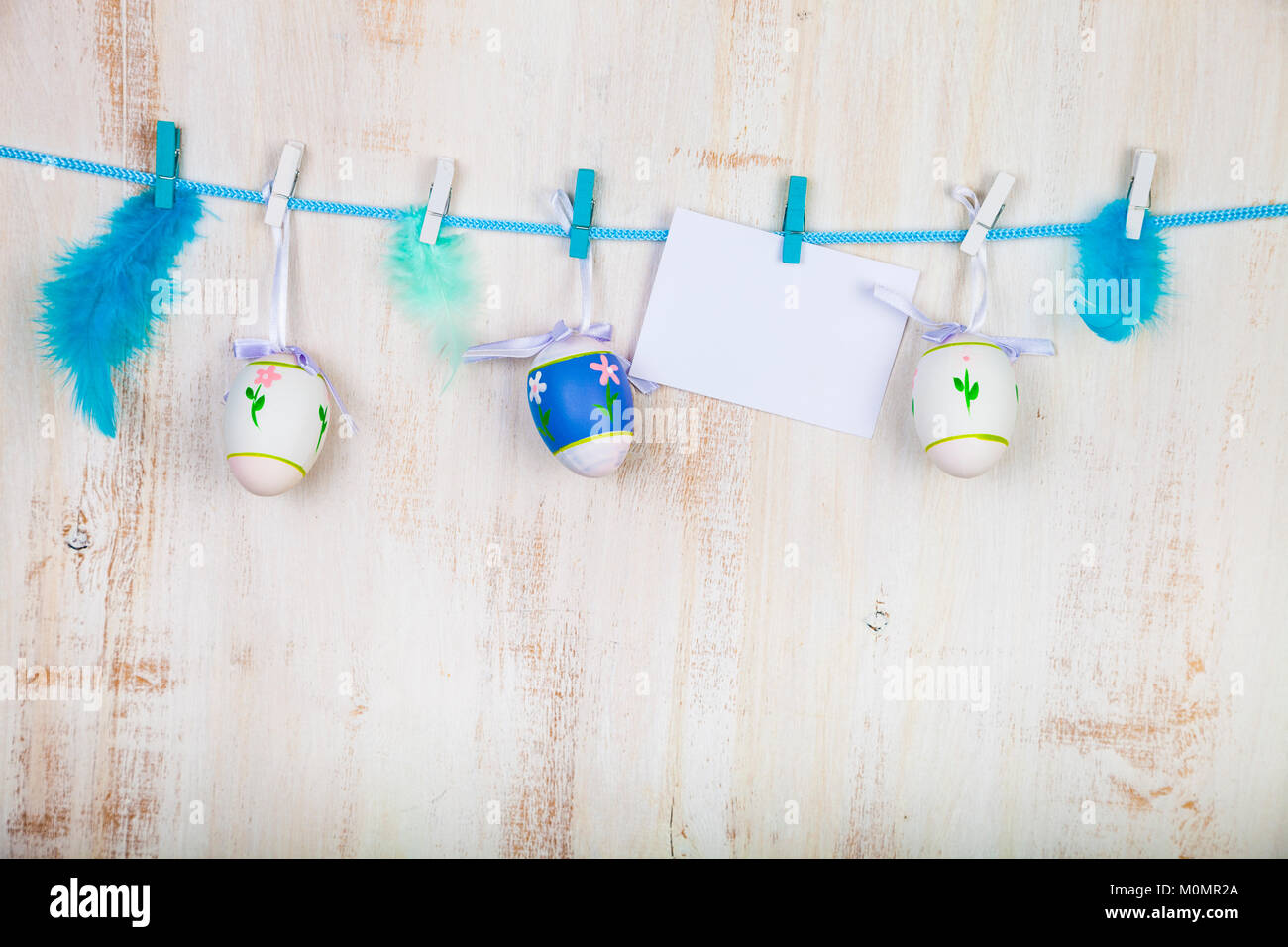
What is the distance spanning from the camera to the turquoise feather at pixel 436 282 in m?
0.92

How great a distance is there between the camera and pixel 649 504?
95cm

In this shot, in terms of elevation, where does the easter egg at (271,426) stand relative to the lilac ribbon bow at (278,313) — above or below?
below

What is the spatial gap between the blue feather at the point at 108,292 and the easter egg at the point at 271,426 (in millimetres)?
155

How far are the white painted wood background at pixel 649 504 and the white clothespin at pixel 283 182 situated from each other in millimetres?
21

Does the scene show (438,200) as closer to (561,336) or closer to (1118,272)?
(561,336)

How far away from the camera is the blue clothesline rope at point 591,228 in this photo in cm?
91

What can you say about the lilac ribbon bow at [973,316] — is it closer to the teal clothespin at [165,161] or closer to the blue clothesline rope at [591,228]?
the blue clothesline rope at [591,228]

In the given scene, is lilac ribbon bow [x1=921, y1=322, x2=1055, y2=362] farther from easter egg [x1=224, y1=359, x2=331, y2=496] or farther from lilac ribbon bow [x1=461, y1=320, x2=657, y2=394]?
easter egg [x1=224, y1=359, x2=331, y2=496]

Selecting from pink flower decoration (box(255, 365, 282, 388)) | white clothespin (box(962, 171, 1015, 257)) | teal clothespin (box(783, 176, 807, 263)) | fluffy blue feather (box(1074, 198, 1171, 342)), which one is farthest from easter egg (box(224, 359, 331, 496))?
fluffy blue feather (box(1074, 198, 1171, 342))

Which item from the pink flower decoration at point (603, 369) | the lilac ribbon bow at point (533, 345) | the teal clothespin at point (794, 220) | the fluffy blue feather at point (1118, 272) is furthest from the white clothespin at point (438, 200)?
the fluffy blue feather at point (1118, 272)

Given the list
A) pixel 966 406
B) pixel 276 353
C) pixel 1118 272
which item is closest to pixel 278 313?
pixel 276 353

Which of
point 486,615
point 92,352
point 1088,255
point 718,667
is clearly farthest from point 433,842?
point 1088,255

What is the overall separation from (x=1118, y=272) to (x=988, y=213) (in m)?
0.15
